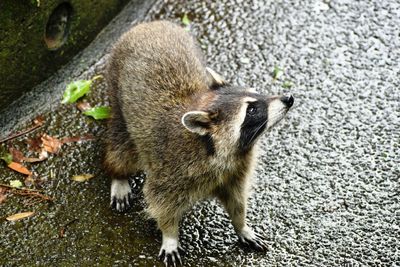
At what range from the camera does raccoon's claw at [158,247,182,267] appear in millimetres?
4242

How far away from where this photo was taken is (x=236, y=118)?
397cm

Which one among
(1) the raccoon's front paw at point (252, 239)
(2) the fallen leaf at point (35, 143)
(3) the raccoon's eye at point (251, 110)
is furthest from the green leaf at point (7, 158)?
(3) the raccoon's eye at point (251, 110)

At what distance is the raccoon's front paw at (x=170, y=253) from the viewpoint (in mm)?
4246

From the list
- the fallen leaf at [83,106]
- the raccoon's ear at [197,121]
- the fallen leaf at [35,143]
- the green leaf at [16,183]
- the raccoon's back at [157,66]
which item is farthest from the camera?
the fallen leaf at [83,106]

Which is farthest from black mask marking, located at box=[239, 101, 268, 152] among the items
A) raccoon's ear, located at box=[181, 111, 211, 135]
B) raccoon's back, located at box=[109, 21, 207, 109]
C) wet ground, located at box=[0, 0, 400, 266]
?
wet ground, located at box=[0, 0, 400, 266]

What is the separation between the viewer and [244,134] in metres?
3.99

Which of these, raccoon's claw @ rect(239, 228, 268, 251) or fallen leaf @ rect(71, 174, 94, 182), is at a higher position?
fallen leaf @ rect(71, 174, 94, 182)

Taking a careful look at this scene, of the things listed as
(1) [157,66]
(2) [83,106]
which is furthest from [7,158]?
(1) [157,66]

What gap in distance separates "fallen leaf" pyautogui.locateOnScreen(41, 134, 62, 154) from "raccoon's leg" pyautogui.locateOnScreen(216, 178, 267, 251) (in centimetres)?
136

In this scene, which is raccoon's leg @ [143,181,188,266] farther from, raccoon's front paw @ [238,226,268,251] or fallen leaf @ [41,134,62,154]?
fallen leaf @ [41,134,62,154]

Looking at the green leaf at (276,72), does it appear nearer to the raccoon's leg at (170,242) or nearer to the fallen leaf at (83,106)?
the fallen leaf at (83,106)

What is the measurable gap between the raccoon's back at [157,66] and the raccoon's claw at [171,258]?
0.97 meters

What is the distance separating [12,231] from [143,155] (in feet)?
3.32

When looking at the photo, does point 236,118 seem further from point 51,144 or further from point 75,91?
point 75,91
